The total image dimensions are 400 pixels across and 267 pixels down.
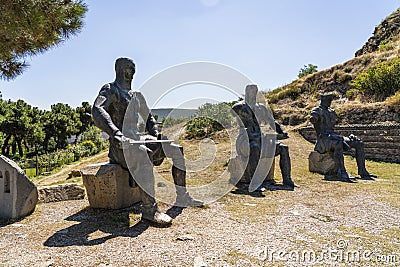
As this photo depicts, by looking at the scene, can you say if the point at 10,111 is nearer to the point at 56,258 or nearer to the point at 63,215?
the point at 63,215

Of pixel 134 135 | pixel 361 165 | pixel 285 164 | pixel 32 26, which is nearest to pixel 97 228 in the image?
pixel 134 135

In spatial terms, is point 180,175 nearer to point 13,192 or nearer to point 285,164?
point 13,192

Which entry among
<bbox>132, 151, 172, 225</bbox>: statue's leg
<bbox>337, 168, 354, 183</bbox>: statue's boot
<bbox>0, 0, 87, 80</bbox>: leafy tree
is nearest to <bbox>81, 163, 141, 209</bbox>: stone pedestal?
<bbox>132, 151, 172, 225</bbox>: statue's leg

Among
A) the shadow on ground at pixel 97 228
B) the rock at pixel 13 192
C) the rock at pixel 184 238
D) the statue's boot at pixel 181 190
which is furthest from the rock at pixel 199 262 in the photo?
the rock at pixel 13 192

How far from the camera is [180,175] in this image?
13.6 feet

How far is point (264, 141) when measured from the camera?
5.78 metres

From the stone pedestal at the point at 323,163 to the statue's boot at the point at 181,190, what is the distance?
3.93m

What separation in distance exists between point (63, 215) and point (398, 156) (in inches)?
381

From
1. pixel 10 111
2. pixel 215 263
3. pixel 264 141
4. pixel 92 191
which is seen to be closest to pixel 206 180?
pixel 264 141

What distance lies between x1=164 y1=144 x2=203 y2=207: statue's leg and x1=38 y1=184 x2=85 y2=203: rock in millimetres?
1391

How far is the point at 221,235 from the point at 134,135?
152cm

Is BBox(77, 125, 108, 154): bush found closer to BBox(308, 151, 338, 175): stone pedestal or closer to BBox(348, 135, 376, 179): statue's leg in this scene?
BBox(308, 151, 338, 175): stone pedestal

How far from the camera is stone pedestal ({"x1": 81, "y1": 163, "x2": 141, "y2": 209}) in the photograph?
11.9 feet

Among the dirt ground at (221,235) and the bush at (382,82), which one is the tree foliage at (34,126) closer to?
the bush at (382,82)
